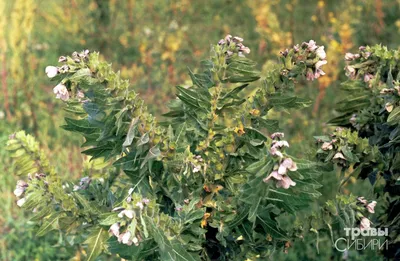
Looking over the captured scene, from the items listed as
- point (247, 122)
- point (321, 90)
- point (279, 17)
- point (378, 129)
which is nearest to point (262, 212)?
point (247, 122)

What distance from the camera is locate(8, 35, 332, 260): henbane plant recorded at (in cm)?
189

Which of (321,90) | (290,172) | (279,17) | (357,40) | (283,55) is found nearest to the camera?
(290,172)

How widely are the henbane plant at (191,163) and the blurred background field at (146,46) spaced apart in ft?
3.46

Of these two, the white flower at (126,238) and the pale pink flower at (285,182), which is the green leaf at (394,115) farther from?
the white flower at (126,238)

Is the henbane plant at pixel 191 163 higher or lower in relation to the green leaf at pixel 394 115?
lower

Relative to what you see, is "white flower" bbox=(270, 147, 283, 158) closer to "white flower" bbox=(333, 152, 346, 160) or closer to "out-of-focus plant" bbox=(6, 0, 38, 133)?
"white flower" bbox=(333, 152, 346, 160)

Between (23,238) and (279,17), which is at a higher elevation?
(279,17)

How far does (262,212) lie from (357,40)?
4.17m

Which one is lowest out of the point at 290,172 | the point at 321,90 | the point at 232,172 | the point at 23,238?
the point at 23,238

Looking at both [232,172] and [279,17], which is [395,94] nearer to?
[232,172]

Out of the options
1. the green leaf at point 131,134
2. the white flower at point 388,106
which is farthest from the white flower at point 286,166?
the white flower at point 388,106

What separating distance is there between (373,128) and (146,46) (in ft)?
11.2

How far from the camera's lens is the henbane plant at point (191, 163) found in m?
1.89

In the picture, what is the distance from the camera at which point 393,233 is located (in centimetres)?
247
